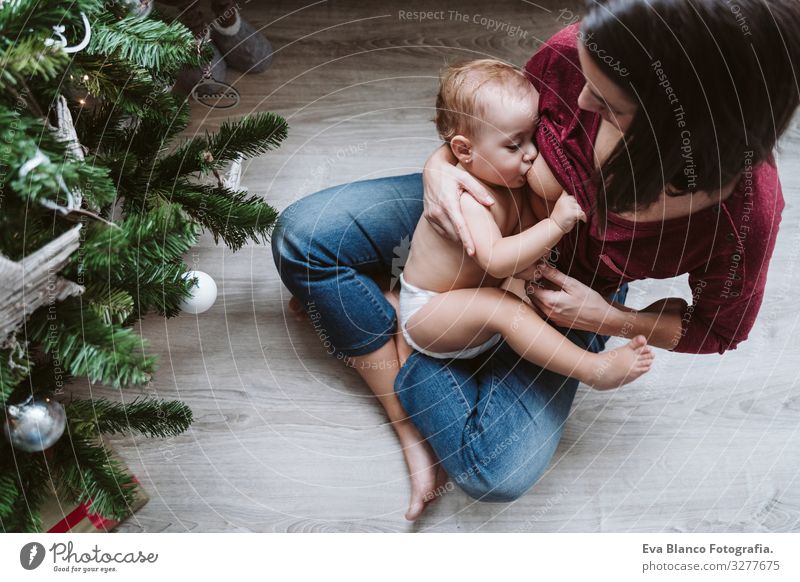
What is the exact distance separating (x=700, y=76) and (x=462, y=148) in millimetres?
195

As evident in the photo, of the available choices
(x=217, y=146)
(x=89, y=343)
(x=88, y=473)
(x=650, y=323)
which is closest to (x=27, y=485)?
(x=88, y=473)

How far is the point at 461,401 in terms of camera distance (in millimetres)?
615

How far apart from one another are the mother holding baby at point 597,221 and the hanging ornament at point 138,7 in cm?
22

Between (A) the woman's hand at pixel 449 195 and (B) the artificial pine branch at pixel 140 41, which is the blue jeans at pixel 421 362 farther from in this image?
(B) the artificial pine branch at pixel 140 41

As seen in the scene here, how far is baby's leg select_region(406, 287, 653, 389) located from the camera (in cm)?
57

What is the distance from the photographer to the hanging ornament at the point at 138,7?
0.46m

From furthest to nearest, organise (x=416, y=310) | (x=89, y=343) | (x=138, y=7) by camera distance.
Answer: (x=416, y=310) < (x=138, y=7) < (x=89, y=343)

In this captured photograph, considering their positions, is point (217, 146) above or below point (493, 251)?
above

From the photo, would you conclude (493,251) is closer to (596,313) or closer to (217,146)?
(596,313)

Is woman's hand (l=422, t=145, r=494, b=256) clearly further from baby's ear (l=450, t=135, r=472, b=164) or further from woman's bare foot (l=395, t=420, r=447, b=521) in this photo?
woman's bare foot (l=395, t=420, r=447, b=521)

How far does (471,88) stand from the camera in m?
0.51

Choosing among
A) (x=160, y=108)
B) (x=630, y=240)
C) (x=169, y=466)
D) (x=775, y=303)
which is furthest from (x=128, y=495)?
(x=775, y=303)

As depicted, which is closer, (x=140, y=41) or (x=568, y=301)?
(x=140, y=41)
